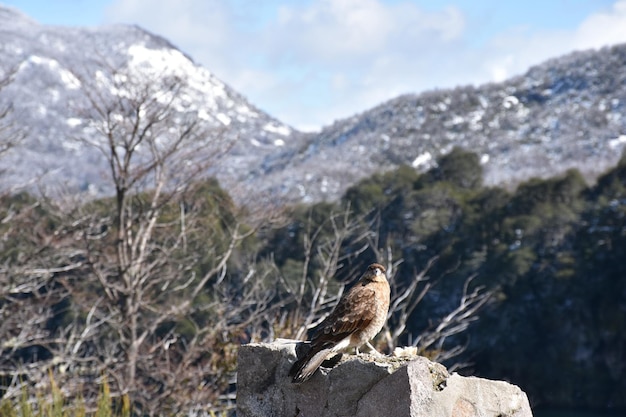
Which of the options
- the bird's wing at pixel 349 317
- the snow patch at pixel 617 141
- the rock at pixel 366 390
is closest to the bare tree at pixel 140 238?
the rock at pixel 366 390

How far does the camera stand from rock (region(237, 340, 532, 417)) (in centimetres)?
334

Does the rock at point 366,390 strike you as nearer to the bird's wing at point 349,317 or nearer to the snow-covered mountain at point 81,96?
the bird's wing at point 349,317

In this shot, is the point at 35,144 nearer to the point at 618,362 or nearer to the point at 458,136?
the point at 618,362

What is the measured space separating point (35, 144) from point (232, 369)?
25.0 meters

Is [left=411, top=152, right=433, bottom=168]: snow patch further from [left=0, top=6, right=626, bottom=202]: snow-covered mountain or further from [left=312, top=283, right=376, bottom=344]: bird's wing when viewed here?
[left=312, top=283, right=376, bottom=344]: bird's wing

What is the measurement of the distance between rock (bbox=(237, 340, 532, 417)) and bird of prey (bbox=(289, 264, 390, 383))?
0.09m

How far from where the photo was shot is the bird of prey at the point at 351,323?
3.48 m

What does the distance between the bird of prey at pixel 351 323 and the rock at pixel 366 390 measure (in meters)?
0.09

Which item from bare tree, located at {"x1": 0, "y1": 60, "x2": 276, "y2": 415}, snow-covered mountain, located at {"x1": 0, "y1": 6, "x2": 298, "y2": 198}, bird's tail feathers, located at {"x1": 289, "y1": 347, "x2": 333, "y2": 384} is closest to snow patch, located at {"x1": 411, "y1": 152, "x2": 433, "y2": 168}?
snow-covered mountain, located at {"x1": 0, "y1": 6, "x2": 298, "y2": 198}

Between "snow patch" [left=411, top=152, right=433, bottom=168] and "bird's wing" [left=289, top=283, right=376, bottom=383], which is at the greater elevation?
"snow patch" [left=411, top=152, right=433, bottom=168]

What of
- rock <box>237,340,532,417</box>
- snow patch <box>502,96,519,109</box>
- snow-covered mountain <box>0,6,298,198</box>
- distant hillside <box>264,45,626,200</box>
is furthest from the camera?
snow patch <box>502,96,519,109</box>

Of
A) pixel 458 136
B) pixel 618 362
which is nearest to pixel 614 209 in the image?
pixel 618 362

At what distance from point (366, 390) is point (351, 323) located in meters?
0.29

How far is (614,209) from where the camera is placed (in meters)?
22.6
